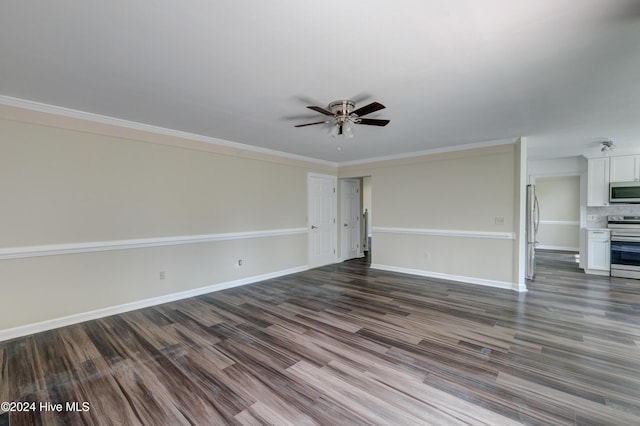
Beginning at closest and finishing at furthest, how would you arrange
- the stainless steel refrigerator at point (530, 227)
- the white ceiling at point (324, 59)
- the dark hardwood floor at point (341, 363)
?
the white ceiling at point (324, 59) → the dark hardwood floor at point (341, 363) → the stainless steel refrigerator at point (530, 227)

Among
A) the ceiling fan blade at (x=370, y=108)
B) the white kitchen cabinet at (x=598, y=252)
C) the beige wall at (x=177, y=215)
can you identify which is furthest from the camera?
the white kitchen cabinet at (x=598, y=252)

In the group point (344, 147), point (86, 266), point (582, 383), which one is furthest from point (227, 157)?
point (582, 383)

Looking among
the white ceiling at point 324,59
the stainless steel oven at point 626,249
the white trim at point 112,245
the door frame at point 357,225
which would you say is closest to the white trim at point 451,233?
the door frame at point 357,225

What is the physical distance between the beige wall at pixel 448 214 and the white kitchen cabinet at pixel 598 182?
8.94 ft

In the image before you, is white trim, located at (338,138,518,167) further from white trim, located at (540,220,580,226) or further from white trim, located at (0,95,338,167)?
white trim, located at (540,220,580,226)

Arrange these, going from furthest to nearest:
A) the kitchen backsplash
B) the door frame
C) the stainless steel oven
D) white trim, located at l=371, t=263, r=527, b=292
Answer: the door frame < the kitchen backsplash < the stainless steel oven < white trim, located at l=371, t=263, r=527, b=292

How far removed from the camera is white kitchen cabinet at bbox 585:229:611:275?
17.9ft

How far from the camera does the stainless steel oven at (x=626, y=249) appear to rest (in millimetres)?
5211

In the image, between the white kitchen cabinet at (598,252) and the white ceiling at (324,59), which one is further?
the white kitchen cabinet at (598,252)

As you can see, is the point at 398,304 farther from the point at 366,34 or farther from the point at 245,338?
the point at 366,34

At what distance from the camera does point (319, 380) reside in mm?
2227

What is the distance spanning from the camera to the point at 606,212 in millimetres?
5840

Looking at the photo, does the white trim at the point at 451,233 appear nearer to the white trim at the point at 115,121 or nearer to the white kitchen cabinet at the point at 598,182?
the white kitchen cabinet at the point at 598,182

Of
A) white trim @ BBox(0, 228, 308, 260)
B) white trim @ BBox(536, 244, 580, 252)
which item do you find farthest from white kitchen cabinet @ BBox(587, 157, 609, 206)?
white trim @ BBox(0, 228, 308, 260)
